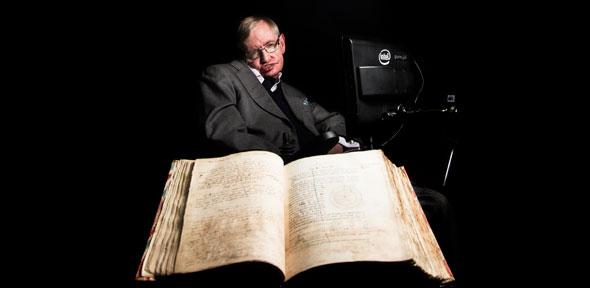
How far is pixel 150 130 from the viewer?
1.70 metres

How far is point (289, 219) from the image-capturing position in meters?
0.62

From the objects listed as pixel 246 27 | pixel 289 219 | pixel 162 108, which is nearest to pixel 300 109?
pixel 246 27

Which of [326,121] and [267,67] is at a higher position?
[267,67]

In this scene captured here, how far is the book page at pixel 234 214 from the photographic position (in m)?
0.51

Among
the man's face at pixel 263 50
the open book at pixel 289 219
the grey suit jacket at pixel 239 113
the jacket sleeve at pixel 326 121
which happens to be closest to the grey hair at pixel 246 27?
the man's face at pixel 263 50

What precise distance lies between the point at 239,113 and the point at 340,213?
0.91 m

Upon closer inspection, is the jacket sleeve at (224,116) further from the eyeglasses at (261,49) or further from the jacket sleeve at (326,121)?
the jacket sleeve at (326,121)

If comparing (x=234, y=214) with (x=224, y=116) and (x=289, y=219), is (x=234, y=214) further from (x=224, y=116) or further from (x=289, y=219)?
(x=224, y=116)

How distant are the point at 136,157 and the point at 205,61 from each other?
0.64 m

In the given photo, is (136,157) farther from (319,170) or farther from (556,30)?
(556,30)

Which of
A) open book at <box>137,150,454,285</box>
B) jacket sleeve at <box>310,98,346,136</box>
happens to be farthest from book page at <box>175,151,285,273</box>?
jacket sleeve at <box>310,98,346,136</box>

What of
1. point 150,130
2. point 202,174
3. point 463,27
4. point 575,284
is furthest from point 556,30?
point 150,130

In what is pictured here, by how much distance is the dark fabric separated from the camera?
1608mm

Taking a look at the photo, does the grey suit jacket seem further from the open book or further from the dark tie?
the open book
